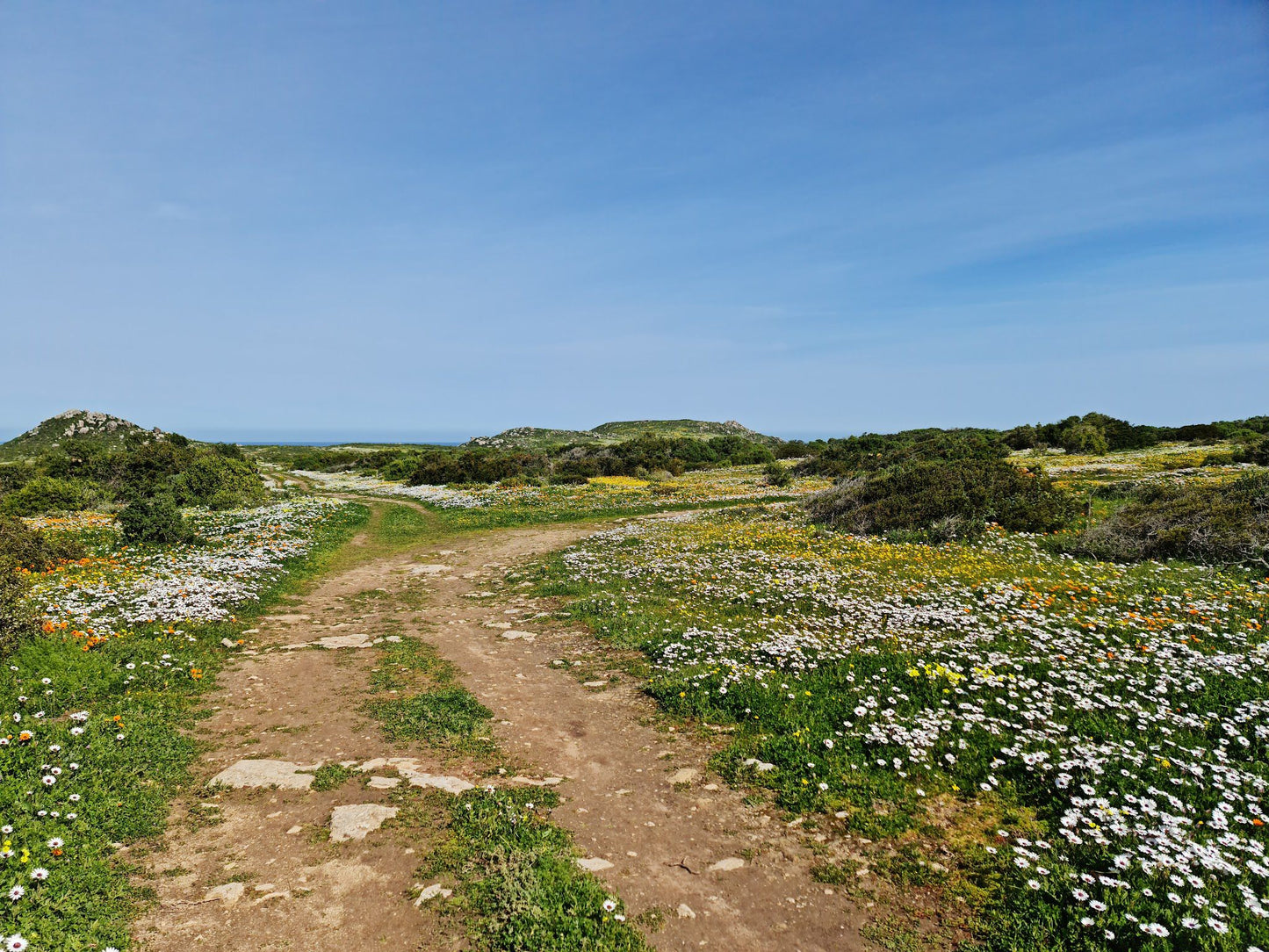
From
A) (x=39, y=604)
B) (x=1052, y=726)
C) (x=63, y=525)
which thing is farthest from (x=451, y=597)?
(x=63, y=525)

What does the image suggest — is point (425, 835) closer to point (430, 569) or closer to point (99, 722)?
point (99, 722)

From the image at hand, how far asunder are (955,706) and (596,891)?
6.59m

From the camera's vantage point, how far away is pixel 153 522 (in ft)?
69.2

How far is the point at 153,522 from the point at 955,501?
31527mm

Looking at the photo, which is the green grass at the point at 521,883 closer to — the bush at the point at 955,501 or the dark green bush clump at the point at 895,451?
the bush at the point at 955,501

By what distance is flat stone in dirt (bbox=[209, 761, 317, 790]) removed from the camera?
7.59 meters

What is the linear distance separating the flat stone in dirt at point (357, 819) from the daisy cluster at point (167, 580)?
8456mm

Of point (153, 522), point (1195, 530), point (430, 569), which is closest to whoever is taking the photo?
point (1195, 530)

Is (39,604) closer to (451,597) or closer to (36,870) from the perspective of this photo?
(451,597)

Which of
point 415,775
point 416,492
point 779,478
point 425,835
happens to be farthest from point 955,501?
point 416,492

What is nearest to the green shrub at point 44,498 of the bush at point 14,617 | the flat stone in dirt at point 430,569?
the flat stone in dirt at point 430,569

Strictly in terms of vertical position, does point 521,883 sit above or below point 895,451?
below

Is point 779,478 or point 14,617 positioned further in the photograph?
point 779,478

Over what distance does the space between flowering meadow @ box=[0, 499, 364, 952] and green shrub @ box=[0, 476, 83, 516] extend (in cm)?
2269
